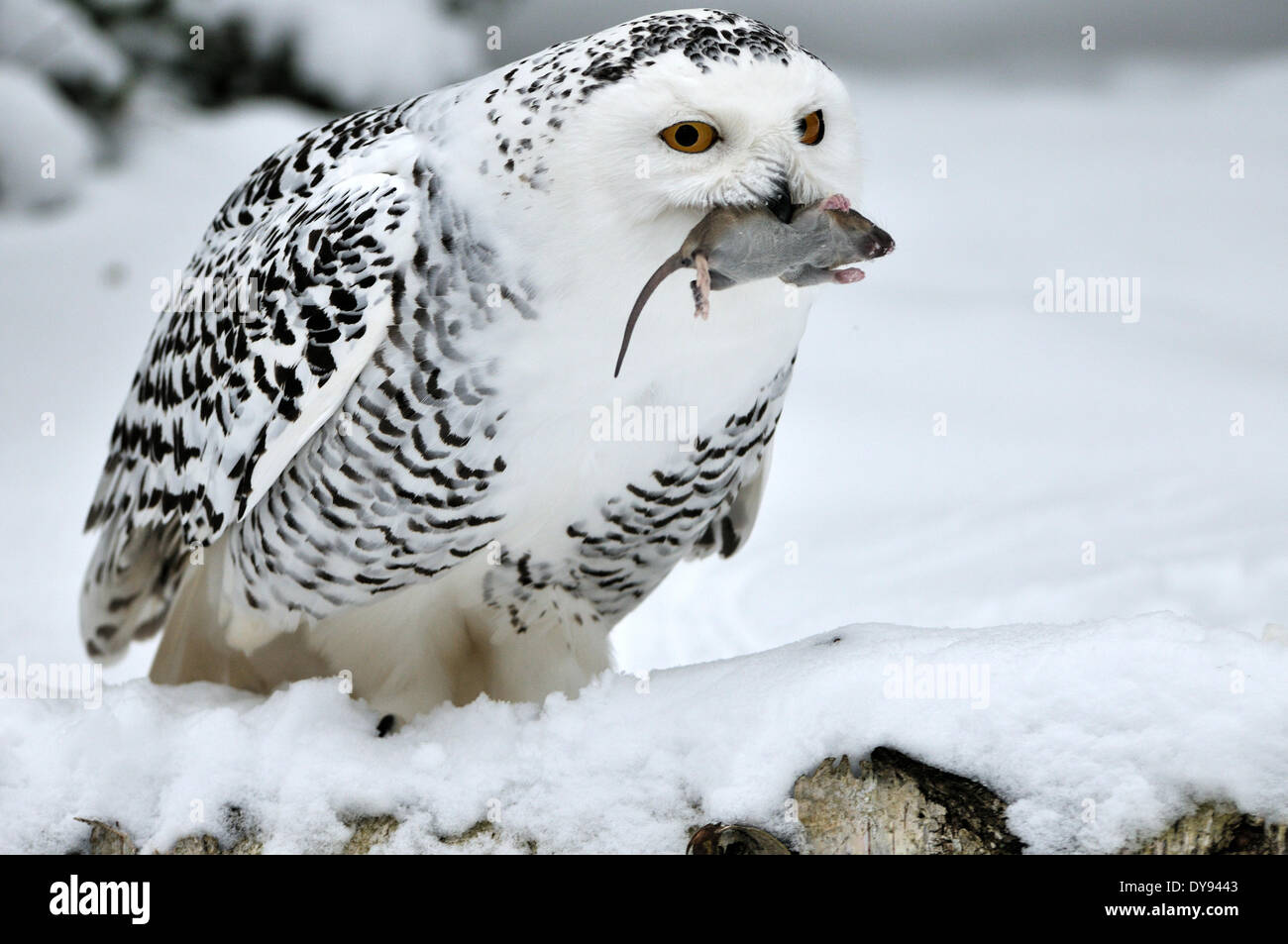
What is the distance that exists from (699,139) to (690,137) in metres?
0.01

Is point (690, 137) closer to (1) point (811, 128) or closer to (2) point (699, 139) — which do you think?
(2) point (699, 139)

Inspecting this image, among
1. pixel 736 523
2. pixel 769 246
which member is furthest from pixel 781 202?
pixel 736 523

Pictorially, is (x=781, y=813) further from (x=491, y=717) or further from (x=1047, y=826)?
(x=491, y=717)

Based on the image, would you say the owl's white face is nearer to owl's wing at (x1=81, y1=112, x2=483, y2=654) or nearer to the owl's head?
the owl's head

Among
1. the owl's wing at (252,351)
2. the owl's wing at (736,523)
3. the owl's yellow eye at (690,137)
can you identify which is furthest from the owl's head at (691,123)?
the owl's wing at (736,523)

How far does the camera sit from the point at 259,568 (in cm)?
228

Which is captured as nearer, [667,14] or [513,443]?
[667,14]

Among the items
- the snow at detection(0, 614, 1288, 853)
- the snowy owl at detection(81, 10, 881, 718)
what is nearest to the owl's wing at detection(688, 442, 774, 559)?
the snowy owl at detection(81, 10, 881, 718)

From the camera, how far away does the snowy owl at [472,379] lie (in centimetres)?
177

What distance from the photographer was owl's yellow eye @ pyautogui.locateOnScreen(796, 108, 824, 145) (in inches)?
69.5

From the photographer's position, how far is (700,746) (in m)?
1.91

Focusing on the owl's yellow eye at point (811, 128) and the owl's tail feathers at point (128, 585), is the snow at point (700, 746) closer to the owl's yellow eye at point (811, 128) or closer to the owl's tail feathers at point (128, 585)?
the owl's tail feathers at point (128, 585)
